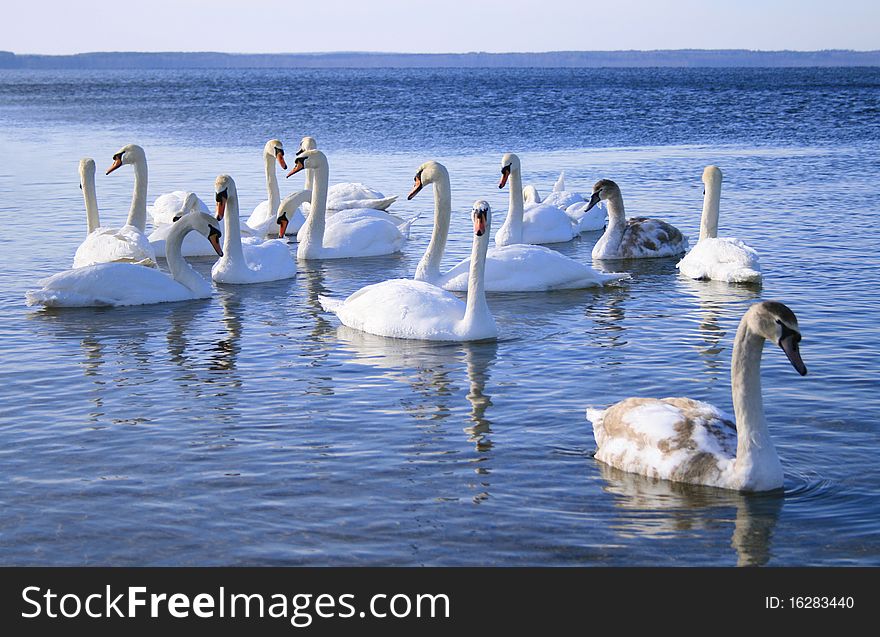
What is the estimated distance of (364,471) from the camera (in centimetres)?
770

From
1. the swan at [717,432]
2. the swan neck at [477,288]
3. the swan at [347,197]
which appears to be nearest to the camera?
the swan at [717,432]

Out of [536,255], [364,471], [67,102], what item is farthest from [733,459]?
[67,102]

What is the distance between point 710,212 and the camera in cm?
1538

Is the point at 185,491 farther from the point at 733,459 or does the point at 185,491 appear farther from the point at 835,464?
the point at 835,464

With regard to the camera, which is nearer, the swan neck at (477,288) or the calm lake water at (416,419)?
the calm lake water at (416,419)

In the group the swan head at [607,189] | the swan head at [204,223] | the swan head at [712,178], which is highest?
the swan head at [712,178]

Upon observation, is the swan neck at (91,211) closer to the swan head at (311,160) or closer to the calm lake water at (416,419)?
the calm lake water at (416,419)

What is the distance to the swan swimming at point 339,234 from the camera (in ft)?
52.2

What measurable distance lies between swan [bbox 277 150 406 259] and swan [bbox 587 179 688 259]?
8.55 feet

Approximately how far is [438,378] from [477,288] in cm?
114

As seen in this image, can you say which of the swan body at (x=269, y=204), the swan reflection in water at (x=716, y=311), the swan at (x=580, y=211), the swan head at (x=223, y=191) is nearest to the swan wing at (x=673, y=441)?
the swan reflection in water at (x=716, y=311)

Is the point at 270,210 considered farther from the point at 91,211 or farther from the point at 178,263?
the point at 178,263
